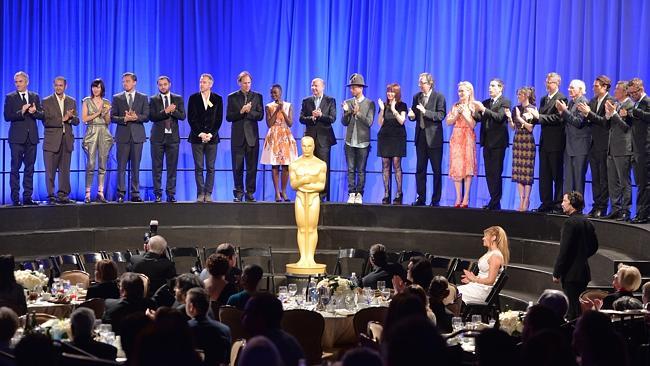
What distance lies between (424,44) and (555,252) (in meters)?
4.76

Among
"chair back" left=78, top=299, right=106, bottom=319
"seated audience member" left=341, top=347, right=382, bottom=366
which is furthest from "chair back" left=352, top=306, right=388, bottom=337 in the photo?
"seated audience member" left=341, top=347, right=382, bottom=366

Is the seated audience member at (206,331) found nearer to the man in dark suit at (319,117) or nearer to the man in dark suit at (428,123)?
the man in dark suit at (428,123)

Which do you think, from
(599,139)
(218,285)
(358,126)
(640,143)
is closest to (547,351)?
(218,285)

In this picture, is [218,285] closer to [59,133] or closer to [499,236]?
[499,236]

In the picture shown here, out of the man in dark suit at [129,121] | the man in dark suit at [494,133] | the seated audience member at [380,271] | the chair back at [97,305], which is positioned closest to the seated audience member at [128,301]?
the chair back at [97,305]

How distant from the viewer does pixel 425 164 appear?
45.5 feet

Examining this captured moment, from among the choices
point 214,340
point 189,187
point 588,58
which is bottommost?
point 214,340

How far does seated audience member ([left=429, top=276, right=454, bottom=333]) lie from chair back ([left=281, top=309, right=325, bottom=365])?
0.88m

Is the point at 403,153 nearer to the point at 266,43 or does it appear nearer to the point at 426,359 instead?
the point at 266,43

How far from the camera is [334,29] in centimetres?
1627

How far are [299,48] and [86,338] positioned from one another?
1093 cm

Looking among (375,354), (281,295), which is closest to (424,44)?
(281,295)

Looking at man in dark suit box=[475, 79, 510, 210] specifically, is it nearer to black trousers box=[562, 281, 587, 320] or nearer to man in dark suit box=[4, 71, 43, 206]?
black trousers box=[562, 281, 587, 320]

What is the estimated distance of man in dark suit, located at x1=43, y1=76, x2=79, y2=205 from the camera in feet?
43.4
